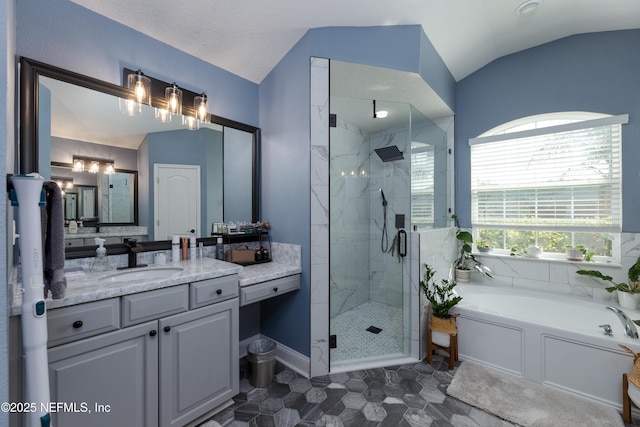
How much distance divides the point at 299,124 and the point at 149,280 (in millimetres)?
1559

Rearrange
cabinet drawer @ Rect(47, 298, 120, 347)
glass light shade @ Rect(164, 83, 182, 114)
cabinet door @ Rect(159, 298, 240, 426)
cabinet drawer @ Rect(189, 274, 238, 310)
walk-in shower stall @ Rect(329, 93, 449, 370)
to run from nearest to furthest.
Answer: cabinet drawer @ Rect(47, 298, 120, 347) → cabinet door @ Rect(159, 298, 240, 426) → cabinet drawer @ Rect(189, 274, 238, 310) → glass light shade @ Rect(164, 83, 182, 114) → walk-in shower stall @ Rect(329, 93, 449, 370)

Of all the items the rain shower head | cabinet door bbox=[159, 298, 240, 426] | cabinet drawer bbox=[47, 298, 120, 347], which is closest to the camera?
cabinet drawer bbox=[47, 298, 120, 347]

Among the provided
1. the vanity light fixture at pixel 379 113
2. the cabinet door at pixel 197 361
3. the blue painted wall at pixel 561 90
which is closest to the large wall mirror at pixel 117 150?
the cabinet door at pixel 197 361

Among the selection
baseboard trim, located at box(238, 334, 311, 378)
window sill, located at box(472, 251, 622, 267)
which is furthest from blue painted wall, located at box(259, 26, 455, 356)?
window sill, located at box(472, 251, 622, 267)

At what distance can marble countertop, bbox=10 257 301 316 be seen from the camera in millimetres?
1154

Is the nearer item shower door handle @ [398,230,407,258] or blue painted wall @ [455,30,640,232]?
blue painted wall @ [455,30,640,232]

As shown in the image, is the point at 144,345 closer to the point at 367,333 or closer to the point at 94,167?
the point at 94,167

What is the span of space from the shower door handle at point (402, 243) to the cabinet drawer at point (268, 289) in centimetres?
107

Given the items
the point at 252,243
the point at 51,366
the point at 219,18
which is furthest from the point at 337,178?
the point at 51,366

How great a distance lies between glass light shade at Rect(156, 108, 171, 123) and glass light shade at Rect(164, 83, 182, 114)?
0.04m

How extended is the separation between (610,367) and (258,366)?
2471 mm

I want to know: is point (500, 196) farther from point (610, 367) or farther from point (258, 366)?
point (258, 366)

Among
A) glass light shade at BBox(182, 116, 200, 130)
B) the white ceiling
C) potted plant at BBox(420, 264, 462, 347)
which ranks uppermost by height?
the white ceiling

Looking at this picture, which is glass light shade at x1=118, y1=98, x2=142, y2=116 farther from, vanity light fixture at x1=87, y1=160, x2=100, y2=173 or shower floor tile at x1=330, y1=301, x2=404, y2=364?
shower floor tile at x1=330, y1=301, x2=404, y2=364
